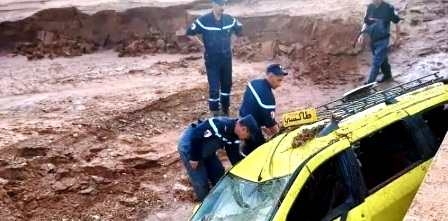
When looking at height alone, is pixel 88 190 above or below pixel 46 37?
below

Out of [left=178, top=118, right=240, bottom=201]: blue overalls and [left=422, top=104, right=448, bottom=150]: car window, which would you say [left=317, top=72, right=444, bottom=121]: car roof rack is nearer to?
[left=422, top=104, right=448, bottom=150]: car window

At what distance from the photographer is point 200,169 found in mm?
6820

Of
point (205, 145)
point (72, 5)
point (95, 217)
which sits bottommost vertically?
point (95, 217)

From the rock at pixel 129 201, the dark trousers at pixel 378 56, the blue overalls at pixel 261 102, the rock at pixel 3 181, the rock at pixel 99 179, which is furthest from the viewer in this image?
the dark trousers at pixel 378 56

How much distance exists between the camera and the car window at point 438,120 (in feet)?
18.7

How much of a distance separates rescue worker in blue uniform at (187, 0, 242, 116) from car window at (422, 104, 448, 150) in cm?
405

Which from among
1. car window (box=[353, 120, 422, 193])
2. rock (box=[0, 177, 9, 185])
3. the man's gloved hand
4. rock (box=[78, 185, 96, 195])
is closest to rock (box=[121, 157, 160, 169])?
rock (box=[78, 185, 96, 195])

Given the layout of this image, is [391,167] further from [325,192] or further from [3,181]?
[3,181]

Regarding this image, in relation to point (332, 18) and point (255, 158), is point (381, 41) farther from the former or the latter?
point (255, 158)

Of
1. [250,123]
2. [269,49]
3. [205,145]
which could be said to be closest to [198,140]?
[205,145]

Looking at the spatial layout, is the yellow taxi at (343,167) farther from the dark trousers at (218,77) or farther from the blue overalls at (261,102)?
the dark trousers at (218,77)

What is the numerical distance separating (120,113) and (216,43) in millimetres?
2277

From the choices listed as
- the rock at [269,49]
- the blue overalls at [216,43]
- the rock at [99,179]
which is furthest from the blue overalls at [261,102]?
the rock at [269,49]

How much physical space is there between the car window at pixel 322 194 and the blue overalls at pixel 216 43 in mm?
4465
